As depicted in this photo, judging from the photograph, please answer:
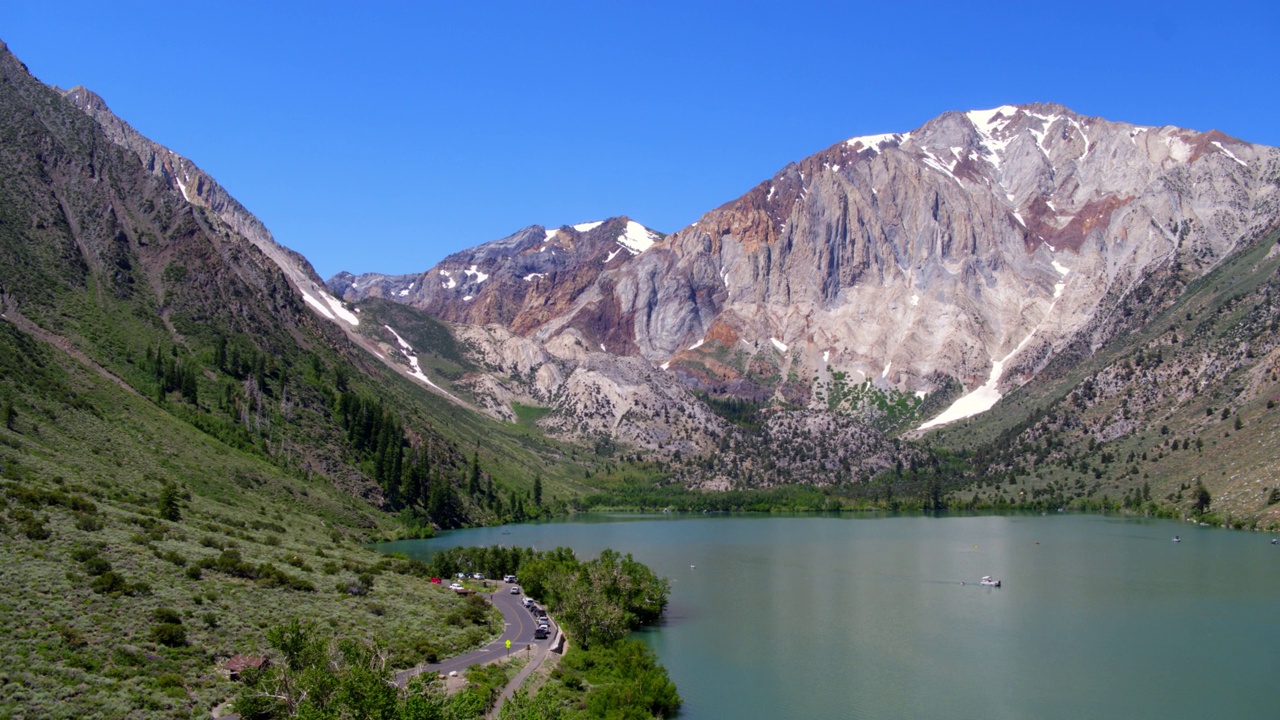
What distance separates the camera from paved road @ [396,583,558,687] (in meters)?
52.6

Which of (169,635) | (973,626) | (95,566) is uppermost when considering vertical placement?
(95,566)

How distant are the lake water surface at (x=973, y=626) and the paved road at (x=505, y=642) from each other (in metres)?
10.3

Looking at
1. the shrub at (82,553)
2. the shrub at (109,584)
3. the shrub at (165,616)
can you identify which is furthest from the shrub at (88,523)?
the shrub at (165,616)

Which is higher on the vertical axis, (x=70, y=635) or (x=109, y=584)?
(x=109, y=584)

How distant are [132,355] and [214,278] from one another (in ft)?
148

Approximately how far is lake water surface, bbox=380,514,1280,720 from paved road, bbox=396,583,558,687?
33.8 feet

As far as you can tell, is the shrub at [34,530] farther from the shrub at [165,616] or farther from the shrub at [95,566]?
the shrub at [165,616]

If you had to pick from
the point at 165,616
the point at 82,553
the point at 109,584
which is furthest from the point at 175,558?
the point at 165,616

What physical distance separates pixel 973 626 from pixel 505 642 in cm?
4407

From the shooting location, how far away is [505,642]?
63031mm

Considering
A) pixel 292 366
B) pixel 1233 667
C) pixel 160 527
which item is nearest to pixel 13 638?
pixel 160 527

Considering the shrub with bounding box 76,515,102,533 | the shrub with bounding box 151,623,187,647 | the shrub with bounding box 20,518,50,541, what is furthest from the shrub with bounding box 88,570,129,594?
the shrub with bounding box 76,515,102,533

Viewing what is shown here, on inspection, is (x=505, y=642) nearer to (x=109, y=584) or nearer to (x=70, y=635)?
(x=109, y=584)

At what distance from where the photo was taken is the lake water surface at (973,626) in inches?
2389
